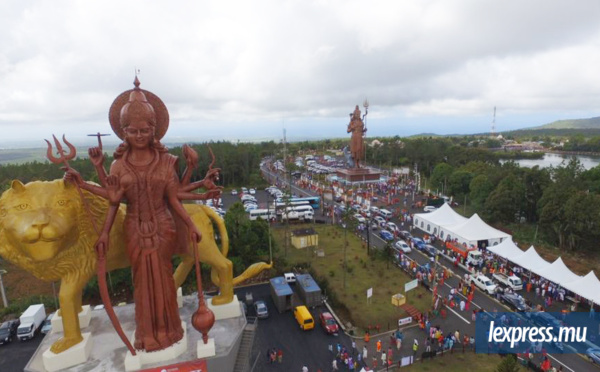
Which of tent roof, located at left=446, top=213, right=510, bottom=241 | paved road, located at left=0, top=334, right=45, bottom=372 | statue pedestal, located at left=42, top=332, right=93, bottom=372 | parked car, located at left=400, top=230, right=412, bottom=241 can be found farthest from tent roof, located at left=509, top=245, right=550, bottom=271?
paved road, located at left=0, top=334, right=45, bottom=372

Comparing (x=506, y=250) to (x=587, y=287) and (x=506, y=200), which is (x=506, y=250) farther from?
(x=506, y=200)

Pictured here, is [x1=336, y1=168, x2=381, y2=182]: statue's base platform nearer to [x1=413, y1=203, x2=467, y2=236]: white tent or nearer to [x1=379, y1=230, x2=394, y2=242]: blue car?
[x1=413, y1=203, x2=467, y2=236]: white tent

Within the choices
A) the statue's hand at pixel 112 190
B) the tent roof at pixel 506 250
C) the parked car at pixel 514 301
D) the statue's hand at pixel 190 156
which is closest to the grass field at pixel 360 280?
the parked car at pixel 514 301

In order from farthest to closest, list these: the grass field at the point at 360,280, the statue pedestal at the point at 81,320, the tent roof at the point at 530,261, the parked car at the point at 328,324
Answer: the tent roof at the point at 530,261 → the grass field at the point at 360,280 → the parked car at the point at 328,324 → the statue pedestal at the point at 81,320

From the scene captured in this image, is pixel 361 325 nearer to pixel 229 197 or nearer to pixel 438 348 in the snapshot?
pixel 438 348

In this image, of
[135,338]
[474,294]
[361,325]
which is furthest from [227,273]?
[474,294]

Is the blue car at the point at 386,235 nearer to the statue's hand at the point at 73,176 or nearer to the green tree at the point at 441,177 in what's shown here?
the green tree at the point at 441,177
